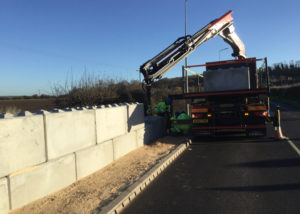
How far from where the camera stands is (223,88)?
A: 1102cm

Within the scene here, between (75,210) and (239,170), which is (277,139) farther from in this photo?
(75,210)

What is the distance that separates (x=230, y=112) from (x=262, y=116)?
3.64ft

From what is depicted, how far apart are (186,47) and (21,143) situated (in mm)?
8731

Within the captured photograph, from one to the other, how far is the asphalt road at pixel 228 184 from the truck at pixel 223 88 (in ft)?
5.90

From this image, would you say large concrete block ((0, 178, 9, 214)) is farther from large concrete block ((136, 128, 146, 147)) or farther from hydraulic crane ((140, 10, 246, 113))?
hydraulic crane ((140, 10, 246, 113))

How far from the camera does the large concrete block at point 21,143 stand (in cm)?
394

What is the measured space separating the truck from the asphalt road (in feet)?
5.90

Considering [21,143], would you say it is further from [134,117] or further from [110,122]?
[134,117]

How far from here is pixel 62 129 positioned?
527 cm

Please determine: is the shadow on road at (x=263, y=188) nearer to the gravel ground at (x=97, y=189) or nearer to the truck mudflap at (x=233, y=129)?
the gravel ground at (x=97, y=189)

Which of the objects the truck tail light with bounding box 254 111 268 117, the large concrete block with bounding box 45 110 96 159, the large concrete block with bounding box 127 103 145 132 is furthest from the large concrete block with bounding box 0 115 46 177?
the truck tail light with bounding box 254 111 268 117

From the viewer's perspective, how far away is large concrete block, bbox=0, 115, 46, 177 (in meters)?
3.94

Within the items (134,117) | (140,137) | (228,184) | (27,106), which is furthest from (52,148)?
(27,106)

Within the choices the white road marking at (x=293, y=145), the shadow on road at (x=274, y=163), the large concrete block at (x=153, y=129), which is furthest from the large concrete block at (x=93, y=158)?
the white road marking at (x=293, y=145)
